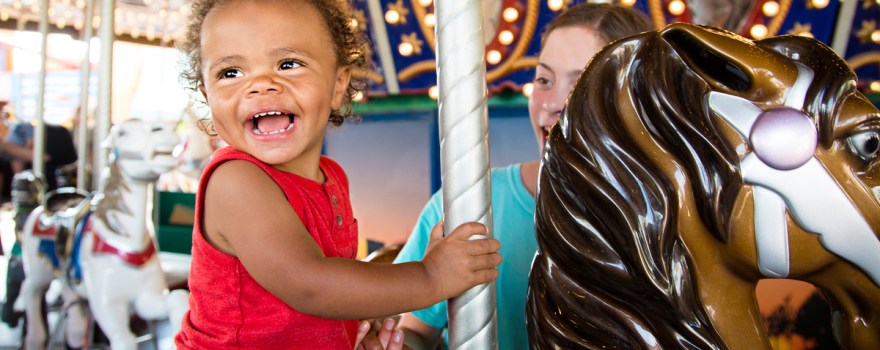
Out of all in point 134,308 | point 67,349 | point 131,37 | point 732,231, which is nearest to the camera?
point 732,231

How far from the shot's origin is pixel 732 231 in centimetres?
57

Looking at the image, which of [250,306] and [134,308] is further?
[134,308]

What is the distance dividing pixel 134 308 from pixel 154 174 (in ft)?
1.36

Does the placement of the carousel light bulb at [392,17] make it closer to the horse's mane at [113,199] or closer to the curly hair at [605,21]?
the horse's mane at [113,199]

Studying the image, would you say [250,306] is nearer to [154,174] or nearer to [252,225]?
[252,225]

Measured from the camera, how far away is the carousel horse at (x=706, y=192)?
0.56 meters

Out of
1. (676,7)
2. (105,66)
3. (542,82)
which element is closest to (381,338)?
(542,82)

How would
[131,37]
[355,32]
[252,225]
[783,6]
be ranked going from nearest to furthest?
[252,225] → [355,32] → [783,6] → [131,37]

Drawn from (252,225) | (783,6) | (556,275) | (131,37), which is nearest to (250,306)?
(252,225)

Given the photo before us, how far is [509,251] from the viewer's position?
3.87 feet

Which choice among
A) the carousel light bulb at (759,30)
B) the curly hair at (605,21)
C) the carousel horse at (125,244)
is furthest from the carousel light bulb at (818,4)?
the carousel horse at (125,244)

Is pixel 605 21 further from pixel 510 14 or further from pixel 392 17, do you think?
pixel 392 17

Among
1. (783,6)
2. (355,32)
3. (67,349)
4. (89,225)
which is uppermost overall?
(783,6)

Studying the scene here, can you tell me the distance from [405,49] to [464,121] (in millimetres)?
1994
